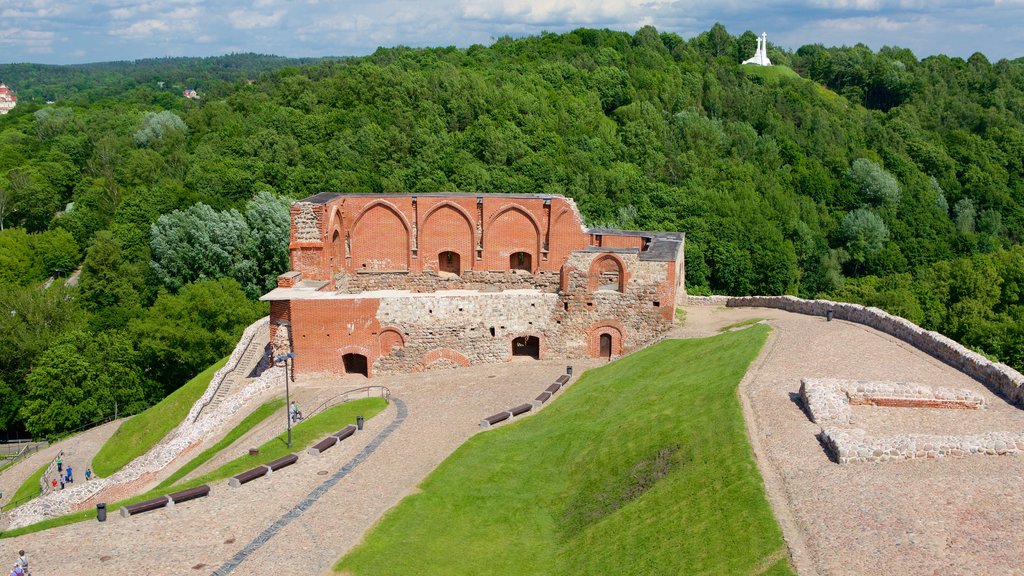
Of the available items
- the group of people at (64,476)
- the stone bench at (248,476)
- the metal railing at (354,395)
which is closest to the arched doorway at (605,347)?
the metal railing at (354,395)

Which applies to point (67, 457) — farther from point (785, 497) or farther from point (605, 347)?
point (785, 497)

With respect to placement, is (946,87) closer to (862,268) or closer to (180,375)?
(862,268)

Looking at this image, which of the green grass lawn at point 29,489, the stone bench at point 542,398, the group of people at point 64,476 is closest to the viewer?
the stone bench at point 542,398

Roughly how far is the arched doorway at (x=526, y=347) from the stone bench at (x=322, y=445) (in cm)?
1145

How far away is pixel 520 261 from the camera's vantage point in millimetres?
39625

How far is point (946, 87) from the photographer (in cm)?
10738

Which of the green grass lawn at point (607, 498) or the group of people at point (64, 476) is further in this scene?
the group of people at point (64, 476)

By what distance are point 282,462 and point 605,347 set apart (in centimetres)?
1513

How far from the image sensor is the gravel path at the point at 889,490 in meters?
12.9

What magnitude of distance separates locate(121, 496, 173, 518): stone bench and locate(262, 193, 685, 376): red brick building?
1180 centimetres

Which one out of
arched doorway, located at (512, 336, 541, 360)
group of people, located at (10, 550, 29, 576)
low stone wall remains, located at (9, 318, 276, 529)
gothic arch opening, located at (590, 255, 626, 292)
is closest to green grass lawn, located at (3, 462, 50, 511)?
low stone wall remains, located at (9, 318, 276, 529)

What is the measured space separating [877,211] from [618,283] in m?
49.5

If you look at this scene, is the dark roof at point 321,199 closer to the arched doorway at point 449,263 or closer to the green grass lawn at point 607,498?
the arched doorway at point 449,263

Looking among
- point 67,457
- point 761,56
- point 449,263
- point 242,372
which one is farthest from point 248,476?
point 761,56
